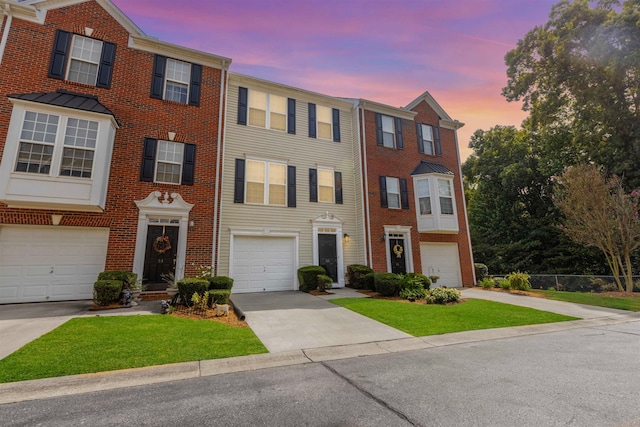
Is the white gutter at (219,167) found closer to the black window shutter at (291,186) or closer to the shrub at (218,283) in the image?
the shrub at (218,283)

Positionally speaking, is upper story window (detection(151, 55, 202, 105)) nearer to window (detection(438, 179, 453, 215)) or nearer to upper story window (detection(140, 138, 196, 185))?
upper story window (detection(140, 138, 196, 185))

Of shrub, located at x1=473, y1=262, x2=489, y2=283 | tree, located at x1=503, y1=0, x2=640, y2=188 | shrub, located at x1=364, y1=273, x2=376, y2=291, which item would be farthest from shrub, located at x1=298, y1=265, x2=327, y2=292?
tree, located at x1=503, y1=0, x2=640, y2=188

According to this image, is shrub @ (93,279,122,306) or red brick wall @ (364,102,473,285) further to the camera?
red brick wall @ (364,102,473,285)

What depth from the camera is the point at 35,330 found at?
561cm

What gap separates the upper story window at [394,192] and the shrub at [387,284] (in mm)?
4655

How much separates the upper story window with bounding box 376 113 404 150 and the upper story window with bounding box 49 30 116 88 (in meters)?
12.2

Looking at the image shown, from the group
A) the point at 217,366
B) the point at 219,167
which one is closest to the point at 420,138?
the point at 219,167

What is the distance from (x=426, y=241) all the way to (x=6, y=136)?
55.8 feet

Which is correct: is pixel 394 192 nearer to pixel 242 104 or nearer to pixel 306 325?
pixel 242 104

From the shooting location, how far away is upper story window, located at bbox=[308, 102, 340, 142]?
47.2 feet

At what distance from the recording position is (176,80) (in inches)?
459

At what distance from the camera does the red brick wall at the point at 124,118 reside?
30.6ft

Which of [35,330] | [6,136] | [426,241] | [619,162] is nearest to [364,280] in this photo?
[426,241]

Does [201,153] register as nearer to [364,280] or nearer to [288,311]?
[288,311]
